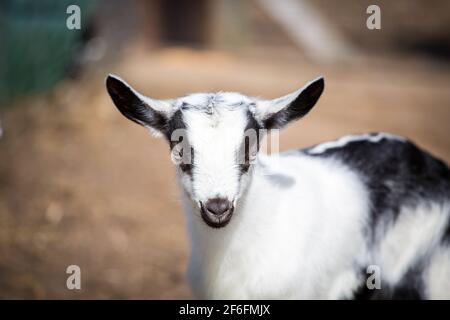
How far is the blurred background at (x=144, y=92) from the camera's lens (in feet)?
18.7

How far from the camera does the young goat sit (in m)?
3.18

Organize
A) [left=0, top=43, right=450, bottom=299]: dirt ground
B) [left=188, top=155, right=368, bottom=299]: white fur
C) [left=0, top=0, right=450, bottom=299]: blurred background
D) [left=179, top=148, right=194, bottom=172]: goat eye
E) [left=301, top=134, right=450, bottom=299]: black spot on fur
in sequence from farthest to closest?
[left=0, top=0, right=450, bottom=299]: blurred background → [left=0, top=43, right=450, bottom=299]: dirt ground → [left=301, top=134, right=450, bottom=299]: black spot on fur → [left=188, top=155, right=368, bottom=299]: white fur → [left=179, top=148, right=194, bottom=172]: goat eye

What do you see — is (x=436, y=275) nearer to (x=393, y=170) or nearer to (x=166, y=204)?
(x=393, y=170)

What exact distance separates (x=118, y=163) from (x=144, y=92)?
3.04 metres

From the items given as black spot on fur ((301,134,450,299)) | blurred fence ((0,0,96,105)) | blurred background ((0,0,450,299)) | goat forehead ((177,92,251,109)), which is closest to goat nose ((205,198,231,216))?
goat forehead ((177,92,251,109))

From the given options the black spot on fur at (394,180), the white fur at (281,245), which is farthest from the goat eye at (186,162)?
the black spot on fur at (394,180)

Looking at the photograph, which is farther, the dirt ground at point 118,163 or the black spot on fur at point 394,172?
the dirt ground at point 118,163

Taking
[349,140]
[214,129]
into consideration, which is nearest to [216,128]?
[214,129]

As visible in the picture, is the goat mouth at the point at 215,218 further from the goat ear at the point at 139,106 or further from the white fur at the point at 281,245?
the goat ear at the point at 139,106

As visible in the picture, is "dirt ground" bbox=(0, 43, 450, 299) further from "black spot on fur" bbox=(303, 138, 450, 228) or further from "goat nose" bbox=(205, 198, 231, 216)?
"black spot on fur" bbox=(303, 138, 450, 228)

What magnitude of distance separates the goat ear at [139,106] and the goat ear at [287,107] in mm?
531

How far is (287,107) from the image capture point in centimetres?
325

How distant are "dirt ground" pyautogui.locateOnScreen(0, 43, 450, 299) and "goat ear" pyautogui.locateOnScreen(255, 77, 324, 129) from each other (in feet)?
2.63

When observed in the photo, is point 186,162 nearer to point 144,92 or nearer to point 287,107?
point 287,107
